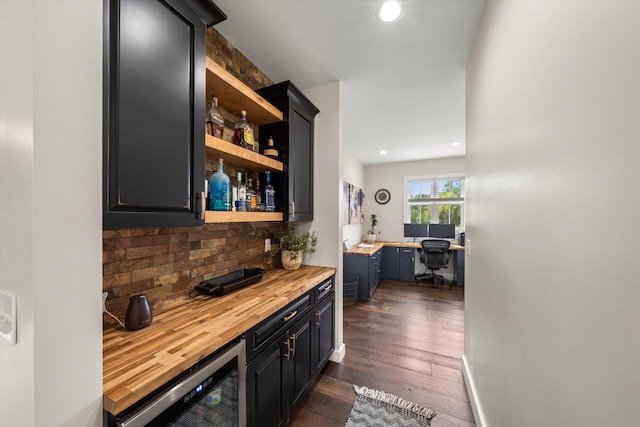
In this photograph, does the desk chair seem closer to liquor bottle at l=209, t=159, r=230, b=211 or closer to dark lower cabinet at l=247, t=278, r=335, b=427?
dark lower cabinet at l=247, t=278, r=335, b=427

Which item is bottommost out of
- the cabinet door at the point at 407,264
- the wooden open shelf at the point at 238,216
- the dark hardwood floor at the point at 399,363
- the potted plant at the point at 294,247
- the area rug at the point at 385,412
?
the dark hardwood floor at the point at 399,363

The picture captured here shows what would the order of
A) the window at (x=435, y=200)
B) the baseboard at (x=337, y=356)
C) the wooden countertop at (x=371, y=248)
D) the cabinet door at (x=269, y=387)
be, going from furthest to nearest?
the window at (x=435, y=200)
the wooden countertop at (x=371, y=248)
the baseboard at (x=337, y=356)
the cabinet door at (x=269, y=387)

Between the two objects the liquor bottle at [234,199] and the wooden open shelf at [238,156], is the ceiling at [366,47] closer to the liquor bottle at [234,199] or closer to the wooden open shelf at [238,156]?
the wooden open shelf at [238,156]

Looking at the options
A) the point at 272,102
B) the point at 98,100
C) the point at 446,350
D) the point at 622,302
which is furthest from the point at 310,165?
the point at 446,350

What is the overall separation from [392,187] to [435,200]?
0.98 meters

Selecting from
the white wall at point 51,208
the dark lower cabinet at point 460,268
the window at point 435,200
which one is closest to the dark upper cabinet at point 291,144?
the white wall at point 51,208

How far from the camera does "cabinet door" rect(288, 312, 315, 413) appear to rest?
1.50m

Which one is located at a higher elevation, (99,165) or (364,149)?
(364,149)

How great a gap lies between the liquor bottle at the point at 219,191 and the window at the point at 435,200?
478cm

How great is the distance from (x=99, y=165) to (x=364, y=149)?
13.8ft

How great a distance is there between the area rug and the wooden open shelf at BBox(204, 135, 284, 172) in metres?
1.86

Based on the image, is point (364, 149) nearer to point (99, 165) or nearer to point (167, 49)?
point (167, 49)

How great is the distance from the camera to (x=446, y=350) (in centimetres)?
242

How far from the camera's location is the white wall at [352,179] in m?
4.47
